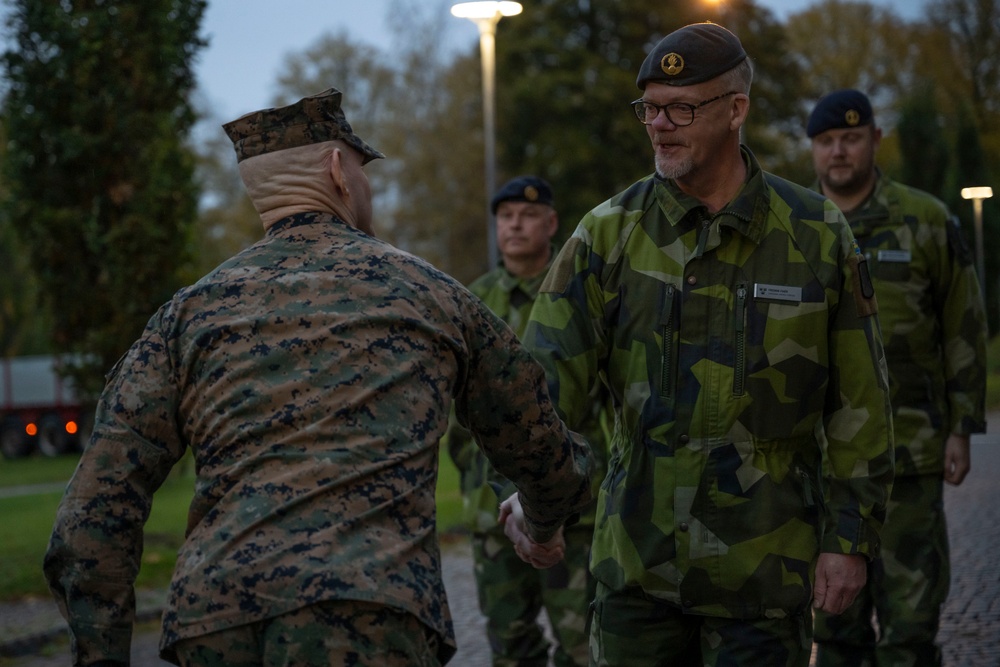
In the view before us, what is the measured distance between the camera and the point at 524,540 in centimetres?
378

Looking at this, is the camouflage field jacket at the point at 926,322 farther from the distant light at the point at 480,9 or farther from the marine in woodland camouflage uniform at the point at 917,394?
the distant light at the point at 480,9

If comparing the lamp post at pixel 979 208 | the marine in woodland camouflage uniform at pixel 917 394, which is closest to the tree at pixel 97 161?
the lamp post at pixel 979 208

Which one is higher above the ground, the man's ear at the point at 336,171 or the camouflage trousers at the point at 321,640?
the man's ear at the point at 336,171

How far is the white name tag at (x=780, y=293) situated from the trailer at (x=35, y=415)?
38.2 m

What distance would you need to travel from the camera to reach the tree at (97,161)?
12.0 metres

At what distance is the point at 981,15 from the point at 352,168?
1503 centimetres

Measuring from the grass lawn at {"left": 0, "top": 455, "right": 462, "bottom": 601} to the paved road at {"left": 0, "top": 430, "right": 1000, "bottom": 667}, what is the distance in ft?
2.94

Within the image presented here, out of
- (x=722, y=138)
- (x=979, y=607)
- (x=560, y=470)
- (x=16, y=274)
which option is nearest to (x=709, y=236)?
(x=722, y=138)

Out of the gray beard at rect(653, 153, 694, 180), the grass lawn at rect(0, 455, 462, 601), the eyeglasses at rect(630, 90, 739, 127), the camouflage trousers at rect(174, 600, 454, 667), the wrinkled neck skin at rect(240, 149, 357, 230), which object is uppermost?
the eyeglasses at rect(630, 90, 739, 127)

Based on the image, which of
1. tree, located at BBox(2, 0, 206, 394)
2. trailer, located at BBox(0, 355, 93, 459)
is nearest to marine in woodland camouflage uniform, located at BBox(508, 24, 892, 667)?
tree, located at BBox(2, 0, 206, 394)

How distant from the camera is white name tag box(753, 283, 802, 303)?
381 centimetres

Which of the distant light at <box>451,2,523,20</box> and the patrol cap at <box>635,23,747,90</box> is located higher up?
the distant light at <box>451,2,523,20</box>

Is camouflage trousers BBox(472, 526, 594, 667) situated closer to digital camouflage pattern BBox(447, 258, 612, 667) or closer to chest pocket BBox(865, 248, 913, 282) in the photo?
digital camouflage pattern BBox(447, 258, 612, 667)

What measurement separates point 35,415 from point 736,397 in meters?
39.4
